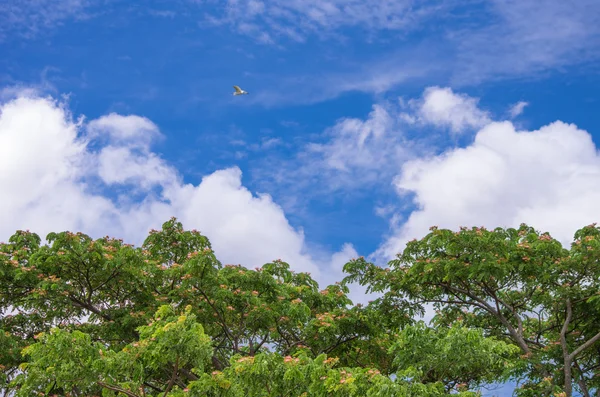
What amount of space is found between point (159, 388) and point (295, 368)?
19.0 feet

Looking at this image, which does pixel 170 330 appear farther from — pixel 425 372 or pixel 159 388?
pixel 159 388

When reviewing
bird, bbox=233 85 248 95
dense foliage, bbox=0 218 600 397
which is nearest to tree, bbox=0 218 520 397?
dense foliage, bbox=0 218 600 397

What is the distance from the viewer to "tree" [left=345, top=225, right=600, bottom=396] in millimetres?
14250

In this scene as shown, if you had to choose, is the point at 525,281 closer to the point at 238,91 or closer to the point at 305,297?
the point at 305,297

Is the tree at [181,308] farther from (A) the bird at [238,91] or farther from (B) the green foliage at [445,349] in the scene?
(A) the bird at [238,91]

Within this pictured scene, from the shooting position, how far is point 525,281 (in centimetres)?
1531

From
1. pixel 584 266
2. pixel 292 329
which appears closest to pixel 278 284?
pixel 292 329

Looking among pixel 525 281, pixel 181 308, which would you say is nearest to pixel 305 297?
pixel 181 308

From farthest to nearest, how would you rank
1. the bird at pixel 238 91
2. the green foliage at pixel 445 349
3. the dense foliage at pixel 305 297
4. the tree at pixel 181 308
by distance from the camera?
the bird at pixel 238 91 → the dense foliage at pixel 305 297 → the tree at pixel 181 308 → the green foliage at pixel 445 349

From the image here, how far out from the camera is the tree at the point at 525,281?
14.2 meters

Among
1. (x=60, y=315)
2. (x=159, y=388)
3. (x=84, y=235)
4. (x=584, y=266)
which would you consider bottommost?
(x=159, y=388)

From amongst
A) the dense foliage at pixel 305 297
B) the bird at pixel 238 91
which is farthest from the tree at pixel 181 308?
the bird at pixel 238 91

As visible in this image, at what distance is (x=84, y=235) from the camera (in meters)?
14.9

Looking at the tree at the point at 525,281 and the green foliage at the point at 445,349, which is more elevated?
the tree at the point at 525,281
